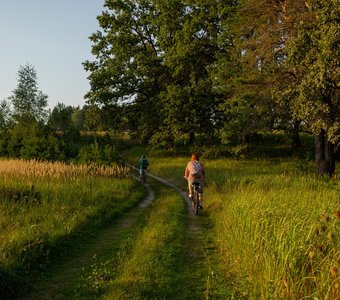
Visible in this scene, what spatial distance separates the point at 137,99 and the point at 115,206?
30.9 meters

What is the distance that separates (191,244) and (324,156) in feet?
57.1

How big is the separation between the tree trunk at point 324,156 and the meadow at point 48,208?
38.3 feet

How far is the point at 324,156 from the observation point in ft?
81.0

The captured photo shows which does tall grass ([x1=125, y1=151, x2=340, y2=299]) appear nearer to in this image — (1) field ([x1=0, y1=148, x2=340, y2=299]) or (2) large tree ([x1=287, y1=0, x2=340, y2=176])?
(1) field ([x1=0, y1=148, x2=340, y2=299])

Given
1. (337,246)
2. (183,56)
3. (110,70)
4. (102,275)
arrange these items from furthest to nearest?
(110,70) → (183,56) → (102,275) → (337,246)

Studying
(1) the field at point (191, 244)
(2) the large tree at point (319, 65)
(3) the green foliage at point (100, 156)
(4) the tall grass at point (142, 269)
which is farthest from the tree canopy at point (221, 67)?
(4) the tall grass at point (142, 269)

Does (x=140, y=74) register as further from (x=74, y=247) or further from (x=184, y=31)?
(x=74, y=247)

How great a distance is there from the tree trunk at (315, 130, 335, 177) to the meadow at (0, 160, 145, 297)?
11677 millimetres

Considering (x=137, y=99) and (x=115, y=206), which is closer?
(x=115, y=206)

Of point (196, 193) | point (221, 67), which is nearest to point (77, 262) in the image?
point (196, 193)

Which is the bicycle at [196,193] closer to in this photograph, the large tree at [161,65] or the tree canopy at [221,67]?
the tree canopy at [221,67]

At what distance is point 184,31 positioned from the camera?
37.1 m

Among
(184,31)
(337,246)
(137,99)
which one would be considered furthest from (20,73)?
(337,246)

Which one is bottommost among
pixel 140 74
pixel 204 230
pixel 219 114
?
pixel 204 230
